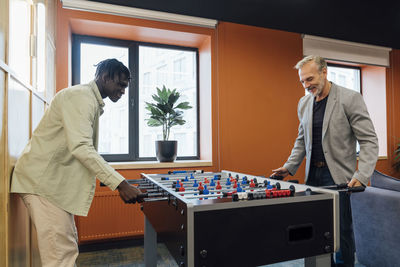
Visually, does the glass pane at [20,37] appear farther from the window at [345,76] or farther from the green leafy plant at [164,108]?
the window at [345,76]

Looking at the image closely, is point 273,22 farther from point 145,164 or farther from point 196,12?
point 145,164

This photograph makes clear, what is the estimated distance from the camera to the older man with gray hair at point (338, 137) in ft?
5.98

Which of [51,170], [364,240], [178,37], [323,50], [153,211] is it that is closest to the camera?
[51,170]

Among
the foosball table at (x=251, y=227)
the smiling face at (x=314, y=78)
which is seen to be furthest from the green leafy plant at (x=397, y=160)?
the foosball table at (x=251, y=227)

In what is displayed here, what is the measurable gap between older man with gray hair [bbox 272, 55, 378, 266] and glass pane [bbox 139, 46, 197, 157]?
187 cm

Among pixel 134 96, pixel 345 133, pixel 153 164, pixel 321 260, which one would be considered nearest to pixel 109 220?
pixel 153 164

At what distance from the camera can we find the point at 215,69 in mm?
3447

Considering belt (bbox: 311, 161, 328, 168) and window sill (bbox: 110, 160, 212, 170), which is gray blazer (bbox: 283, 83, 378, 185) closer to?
belt (bbox: 311, 161, 328, 168)

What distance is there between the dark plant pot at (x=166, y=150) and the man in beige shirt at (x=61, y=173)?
159 centimetres

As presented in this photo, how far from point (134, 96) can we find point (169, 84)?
52 centimetres

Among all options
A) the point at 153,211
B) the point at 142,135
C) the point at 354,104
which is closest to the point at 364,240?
the point at 354,104

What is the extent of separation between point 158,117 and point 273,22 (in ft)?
5.07

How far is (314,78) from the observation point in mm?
1986

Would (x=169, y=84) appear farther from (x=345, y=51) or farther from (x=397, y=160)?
(x=397, y=160)
